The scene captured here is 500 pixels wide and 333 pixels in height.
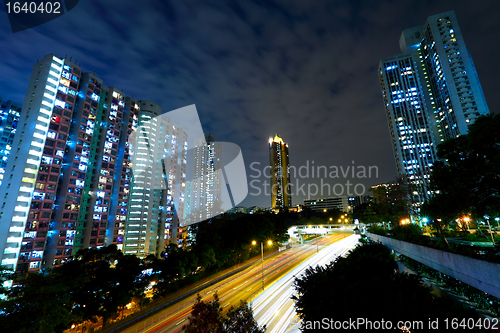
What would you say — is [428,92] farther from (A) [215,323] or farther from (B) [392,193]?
(A) [215,323]

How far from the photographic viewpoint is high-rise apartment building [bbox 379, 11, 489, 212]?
85750 mm

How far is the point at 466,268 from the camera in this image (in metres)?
14.8

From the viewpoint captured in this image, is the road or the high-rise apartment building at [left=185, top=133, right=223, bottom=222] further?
the high-rise apartment building at [left=185, top=133, right=223, bottom=222]

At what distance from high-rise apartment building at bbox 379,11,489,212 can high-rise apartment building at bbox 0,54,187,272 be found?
102626 mm

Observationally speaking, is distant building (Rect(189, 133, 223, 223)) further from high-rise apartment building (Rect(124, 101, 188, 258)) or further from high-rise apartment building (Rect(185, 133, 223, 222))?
high-rise apartment building (Rect(124, 101, 188, 258))

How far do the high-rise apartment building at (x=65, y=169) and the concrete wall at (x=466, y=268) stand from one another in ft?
225

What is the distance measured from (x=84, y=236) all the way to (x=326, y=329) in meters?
70.1

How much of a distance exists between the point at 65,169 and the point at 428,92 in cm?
14815

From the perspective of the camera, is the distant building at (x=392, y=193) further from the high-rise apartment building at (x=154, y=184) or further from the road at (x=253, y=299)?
the high-rise apartment building at (x=154, y=184)

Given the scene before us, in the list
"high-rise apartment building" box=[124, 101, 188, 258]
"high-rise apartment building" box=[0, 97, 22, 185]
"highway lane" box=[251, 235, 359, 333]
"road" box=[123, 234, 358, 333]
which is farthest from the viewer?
"high-rise apartment building" box=[124, 101, 188, 258]

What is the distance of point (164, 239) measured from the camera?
8194cm

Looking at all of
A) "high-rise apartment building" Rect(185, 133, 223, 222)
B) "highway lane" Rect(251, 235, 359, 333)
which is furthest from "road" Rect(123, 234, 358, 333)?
"high-rise apartment building" Rect(185, 133, 223, 222)

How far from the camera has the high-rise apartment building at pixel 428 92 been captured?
85.8 m

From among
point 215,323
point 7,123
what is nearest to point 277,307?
point 215,323
